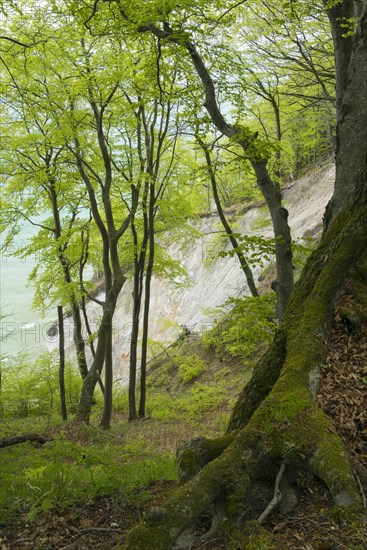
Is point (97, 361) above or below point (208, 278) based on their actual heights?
below

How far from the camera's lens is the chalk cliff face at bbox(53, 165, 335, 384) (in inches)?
814

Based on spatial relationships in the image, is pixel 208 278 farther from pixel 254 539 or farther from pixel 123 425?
pixel 254 539

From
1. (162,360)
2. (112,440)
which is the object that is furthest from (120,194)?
(162,360)

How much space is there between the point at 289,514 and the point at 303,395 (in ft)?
3.07

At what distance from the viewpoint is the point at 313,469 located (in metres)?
2.95

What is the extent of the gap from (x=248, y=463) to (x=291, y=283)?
192 inches

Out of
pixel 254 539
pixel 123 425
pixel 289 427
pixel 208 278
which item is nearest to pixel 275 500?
pixel 254 539

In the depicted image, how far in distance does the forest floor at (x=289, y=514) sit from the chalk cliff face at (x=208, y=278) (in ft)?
45.3

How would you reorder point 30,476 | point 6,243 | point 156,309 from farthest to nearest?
point 156,309 → point 6,243 → point 30,476

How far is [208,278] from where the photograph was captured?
25.4 m

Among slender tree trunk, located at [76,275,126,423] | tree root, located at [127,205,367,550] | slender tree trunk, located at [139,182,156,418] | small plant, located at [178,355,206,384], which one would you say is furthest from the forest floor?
small plant, located at [178,355,206,384]

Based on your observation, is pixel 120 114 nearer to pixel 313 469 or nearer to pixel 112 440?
pixel 112 440

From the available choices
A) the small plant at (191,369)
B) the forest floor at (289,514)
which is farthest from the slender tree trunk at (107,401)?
the forest floor at (289,514)

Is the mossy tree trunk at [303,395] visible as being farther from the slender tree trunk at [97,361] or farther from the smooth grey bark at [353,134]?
the slender tree trunk at [97,361]
